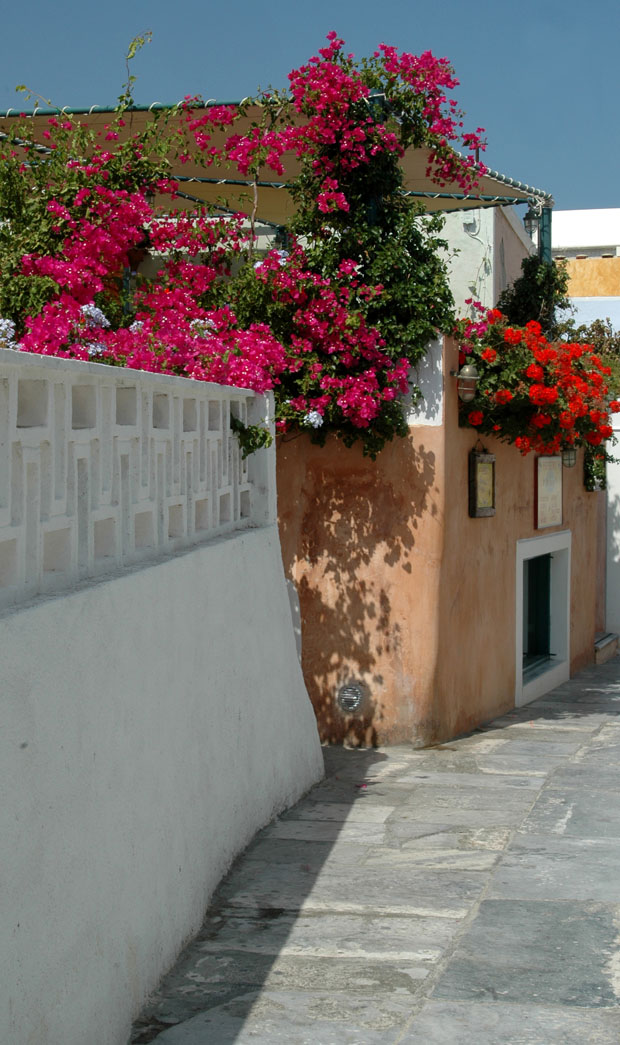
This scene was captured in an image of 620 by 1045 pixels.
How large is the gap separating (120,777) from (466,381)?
5.75m

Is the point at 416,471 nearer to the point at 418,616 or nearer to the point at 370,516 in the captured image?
the point at 370,516

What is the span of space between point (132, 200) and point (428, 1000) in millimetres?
5184

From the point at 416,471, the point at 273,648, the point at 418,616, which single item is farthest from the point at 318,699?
the point at 273,648

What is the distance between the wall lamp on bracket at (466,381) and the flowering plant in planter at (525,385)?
8 centimetres

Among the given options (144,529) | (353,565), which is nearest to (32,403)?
(144,529)

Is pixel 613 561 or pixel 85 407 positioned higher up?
pixel 85 407

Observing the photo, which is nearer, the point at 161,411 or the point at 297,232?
the point at 161,411

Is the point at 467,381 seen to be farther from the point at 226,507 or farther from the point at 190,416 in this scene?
the point at 190,416

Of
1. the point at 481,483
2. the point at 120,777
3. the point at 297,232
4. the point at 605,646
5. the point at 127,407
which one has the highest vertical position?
the point at 297,232

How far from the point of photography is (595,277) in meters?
32.0

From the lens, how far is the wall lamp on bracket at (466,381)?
9.22m

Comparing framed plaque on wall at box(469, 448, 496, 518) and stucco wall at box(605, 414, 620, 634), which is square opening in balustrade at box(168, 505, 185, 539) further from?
stucco wall at box(605, 414, 620, 634)

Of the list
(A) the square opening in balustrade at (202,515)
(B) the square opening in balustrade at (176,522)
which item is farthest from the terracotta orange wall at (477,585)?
(B) the square opening in balustrade at (176,522)

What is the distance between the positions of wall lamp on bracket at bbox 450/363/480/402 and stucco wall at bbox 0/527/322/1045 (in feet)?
10.8
